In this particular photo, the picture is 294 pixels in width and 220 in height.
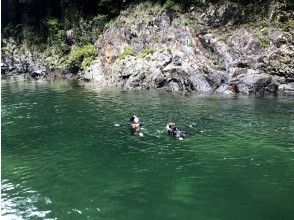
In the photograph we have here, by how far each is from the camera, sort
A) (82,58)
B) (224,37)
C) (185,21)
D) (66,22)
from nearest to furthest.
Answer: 1. (224,37)
2. (185,21)
3. (82,58)
4. (66,22)

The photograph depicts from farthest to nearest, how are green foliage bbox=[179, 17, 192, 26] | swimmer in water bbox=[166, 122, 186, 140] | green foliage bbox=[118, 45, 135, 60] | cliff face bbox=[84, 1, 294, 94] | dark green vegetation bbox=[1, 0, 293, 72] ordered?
dark green vegetation bbox=[1, 0, 293, 72], green foliage bbox=[118, 45, 135, 60], green foliage bbox=[179, 17, 192, 26], cliff face bbox=[84, 1, 294, 94], swimmer in water bbox=[166, 122, 186, 140]

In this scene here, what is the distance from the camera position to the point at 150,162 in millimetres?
27984

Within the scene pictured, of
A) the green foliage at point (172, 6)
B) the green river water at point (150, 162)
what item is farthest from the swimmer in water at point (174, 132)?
the green foliage at point (172, 6)

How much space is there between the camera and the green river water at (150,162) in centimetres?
2095

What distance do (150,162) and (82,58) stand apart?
5721 cm

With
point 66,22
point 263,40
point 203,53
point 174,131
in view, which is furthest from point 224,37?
point 66,22

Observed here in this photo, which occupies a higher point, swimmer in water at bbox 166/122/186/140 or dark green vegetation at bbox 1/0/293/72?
dark green vegetation at bbox 1/0/293/72

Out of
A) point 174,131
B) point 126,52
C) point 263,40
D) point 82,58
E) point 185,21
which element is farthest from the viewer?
point 82,58

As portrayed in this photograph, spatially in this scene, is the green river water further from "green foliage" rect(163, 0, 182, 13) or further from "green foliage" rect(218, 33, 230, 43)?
"green foliage" rect(163, 0, 182, 13)

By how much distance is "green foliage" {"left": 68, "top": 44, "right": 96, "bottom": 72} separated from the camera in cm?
7969

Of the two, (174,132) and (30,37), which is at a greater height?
(30,37)

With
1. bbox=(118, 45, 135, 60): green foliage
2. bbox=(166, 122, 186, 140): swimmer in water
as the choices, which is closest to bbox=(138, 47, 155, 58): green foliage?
bbox=(118, 45, 135, 60): green foliage

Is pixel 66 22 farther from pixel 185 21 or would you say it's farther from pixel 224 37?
pixel 224 37

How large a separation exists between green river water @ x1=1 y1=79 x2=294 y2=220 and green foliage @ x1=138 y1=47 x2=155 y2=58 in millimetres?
Result: 20426
